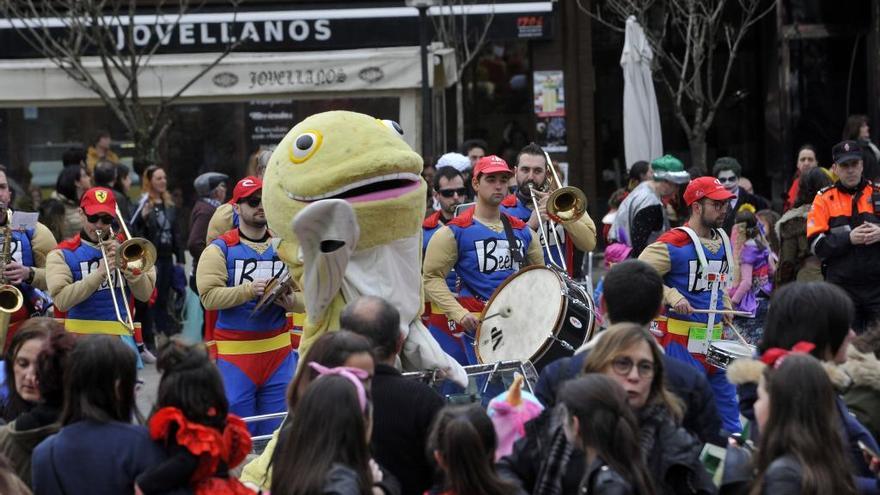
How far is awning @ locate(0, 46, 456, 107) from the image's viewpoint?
16.7 metres

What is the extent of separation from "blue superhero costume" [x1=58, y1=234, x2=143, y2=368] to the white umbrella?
8.47 metres

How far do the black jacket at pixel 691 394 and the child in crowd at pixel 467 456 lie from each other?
23.0 inches

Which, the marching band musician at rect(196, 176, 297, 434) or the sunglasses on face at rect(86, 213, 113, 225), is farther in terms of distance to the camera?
the sunglasses on face at rect(86, 213, 113, 225)

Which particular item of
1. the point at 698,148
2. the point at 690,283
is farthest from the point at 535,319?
the point at 698,148

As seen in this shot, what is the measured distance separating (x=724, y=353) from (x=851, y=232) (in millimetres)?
2193

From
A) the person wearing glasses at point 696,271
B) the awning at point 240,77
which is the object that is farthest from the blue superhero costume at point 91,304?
the awning at point 240,77

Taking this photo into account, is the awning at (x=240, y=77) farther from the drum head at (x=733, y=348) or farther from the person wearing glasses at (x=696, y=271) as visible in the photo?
the drum head at (x=733, y=348)

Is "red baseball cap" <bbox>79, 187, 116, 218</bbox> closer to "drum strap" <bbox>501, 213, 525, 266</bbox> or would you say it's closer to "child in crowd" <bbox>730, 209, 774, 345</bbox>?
Answer: "drum strap" <bbox>501, 213, 525, 266</bbox>

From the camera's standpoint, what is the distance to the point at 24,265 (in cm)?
945

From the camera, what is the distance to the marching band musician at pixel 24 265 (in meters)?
9.16

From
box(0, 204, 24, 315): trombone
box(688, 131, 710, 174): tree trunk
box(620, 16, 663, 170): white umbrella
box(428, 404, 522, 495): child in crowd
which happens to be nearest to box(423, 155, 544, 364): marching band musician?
box(0, 204, 24, 315): trombone

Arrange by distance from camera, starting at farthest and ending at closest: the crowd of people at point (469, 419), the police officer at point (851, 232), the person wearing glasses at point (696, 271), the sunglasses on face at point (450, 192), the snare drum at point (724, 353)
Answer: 1. the sunglasses on face at point (450, 192)
2. the police officer at point (851, 232)
3. the person wearing glasses at point (696, 271)
4. the snare drum at point (724, 353)
5. the crowd of people at point (469, 419)

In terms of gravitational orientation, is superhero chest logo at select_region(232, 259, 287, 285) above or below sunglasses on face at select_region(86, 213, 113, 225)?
below

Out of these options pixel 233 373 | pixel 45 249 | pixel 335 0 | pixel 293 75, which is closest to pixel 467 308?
pixel 233 373
